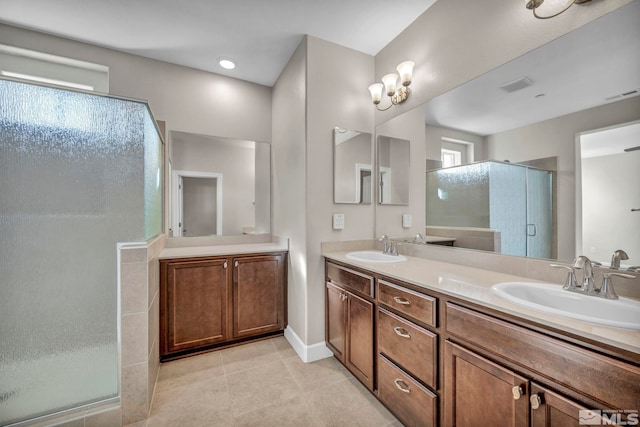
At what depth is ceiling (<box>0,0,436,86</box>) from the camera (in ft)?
5.92

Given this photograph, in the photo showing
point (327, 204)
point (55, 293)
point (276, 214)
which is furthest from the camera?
point (276, 214)

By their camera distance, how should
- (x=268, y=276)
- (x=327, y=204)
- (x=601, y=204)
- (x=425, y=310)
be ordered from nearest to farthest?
1. (x=601, y=204)
2. (x=425, y=310)
3. (x=327, y=204)
4. (x=268, y=276)

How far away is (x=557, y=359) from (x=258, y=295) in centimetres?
210

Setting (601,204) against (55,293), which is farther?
(55,293)

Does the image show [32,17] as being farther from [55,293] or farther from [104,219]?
[55,293]

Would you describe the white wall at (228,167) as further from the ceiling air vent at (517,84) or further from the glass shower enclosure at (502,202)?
the ceiling air vent at (517,84)

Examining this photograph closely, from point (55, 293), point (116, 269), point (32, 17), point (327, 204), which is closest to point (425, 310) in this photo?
point (327, 204)

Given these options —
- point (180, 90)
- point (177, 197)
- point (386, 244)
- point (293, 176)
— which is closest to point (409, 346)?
point (386, 244)

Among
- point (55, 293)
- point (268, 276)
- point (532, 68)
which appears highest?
point (532, 68)

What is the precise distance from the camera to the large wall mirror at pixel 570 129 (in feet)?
3.42

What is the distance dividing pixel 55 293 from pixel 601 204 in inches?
108

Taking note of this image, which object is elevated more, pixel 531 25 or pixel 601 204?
pixel 531 25

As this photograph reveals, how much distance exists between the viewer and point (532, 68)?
131 cm

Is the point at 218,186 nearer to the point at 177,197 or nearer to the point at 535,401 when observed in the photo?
the point at 177,197
